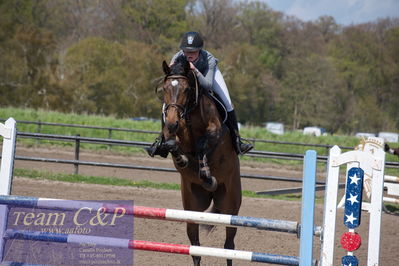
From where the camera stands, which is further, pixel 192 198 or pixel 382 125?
pixel 382 125

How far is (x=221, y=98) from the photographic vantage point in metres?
5.84

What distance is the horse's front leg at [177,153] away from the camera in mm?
4984

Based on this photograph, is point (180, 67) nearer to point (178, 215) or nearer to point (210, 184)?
point (210, 184)

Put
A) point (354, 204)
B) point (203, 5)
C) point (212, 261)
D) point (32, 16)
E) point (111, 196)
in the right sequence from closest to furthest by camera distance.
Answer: point (354, 204)
point (212, 261)
point (111, 196)
point (32, 16)
point (203, 5)

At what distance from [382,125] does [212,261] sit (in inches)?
1435

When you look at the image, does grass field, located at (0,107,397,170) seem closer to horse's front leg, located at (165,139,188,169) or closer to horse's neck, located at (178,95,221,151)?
horse's neck, located at (178,95,221,151)

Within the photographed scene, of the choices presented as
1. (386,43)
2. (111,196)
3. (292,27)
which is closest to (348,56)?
(386,43)

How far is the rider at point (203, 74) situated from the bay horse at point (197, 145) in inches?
3.9

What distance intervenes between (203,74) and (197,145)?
2.84ft

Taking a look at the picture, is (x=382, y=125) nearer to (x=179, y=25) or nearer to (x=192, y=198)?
(x=179, y=25)

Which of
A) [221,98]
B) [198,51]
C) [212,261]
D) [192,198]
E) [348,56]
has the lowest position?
[212,261]

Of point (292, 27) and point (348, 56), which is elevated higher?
point (292, 27)

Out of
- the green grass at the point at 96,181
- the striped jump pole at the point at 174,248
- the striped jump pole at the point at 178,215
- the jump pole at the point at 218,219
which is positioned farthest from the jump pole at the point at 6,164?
the green grass at the point at 96,181

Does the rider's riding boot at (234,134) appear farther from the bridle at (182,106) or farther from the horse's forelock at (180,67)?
the horse's forelock at (180,67)
